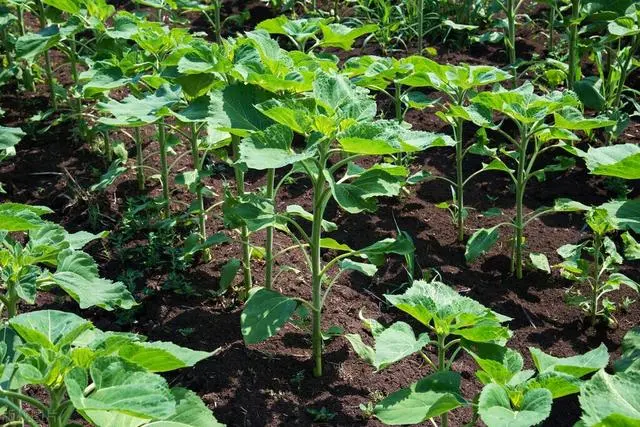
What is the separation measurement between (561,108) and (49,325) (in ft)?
7.58

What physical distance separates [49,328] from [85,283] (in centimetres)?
53

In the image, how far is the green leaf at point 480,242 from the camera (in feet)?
13.4

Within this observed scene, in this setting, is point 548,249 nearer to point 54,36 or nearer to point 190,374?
point 190,374

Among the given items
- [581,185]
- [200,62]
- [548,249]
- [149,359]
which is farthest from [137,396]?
[581,185]

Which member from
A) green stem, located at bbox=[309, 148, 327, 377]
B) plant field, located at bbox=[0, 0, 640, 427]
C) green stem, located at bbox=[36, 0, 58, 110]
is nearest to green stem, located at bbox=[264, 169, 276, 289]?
plant field, located at bbox=[0, 0, 640, 427]

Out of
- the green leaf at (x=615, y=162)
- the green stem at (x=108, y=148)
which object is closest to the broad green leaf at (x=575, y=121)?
the green leaf at (x=615, y=162)

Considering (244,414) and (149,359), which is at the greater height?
(149,359)

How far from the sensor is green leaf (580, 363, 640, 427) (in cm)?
207

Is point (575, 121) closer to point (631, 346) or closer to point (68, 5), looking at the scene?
point (631, 346)

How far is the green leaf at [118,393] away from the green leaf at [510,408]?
754 mm

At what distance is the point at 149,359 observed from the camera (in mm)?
2283

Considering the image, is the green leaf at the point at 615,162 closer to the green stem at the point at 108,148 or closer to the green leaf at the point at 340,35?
the green leaf at the point at 340,35

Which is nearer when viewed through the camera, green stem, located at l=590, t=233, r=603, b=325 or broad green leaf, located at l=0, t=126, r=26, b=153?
broad green leaf, located at l=0, t=126, r=26, b=153

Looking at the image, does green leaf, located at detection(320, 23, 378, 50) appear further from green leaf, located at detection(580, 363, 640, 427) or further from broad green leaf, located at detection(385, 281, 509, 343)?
green leaf, located at detection(580, 363, 640, 427)
